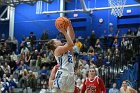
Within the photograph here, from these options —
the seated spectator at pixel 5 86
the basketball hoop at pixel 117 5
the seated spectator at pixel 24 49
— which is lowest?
the seated spectator at pixel 5 86

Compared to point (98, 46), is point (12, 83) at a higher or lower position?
lower

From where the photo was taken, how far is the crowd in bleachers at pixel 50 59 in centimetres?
1590

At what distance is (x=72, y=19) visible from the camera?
2362 cm

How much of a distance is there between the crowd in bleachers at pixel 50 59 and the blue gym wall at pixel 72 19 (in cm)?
153

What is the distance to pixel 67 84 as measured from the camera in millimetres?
5996

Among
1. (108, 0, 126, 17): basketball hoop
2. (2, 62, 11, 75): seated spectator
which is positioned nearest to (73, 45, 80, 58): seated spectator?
(108, 0, 126, 17): basketball hoop

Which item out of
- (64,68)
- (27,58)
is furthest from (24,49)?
(64,68)

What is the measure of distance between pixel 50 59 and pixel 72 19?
5.23 m

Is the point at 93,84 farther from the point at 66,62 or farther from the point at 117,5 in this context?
the point at 117,5

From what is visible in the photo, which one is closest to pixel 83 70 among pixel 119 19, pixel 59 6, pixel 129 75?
pixel 129 75

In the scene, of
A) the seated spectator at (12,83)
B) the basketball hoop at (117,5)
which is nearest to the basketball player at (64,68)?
the basketball hoop at (117,5)

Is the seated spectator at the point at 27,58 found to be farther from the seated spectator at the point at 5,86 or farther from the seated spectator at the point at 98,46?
the seated spectator at the point at 98,46

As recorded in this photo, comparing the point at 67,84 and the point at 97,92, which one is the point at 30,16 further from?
the point at 67,84

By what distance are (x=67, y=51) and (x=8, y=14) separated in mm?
19940
